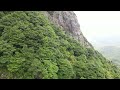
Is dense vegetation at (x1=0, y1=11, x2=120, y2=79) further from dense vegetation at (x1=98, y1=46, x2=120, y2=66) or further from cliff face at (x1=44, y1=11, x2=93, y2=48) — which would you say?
dense vegetation at (x1=98, y1=46, x2=120, y2=66)

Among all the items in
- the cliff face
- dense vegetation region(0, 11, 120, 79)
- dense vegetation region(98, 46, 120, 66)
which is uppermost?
dense vegetation region(98, 46, 120, 66)

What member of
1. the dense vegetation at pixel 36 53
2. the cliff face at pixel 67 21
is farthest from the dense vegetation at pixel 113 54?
the dense vegetation at pixel 36 53

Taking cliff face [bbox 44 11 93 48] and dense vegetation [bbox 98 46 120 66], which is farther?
dense vegetation [bbox 98 46 120 66]

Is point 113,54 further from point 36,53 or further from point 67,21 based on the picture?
point 36,53

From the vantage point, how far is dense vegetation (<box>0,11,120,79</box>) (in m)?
25.5

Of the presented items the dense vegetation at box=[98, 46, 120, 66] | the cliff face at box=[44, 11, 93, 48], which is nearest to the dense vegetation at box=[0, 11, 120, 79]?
the cliff face at box=[44, 11, 93, 48]

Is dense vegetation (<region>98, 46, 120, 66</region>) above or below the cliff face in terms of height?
above

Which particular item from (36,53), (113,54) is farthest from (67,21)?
(113,54)

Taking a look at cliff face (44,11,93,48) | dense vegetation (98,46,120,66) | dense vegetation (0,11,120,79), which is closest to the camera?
dense vegetation (0,11,120,79)

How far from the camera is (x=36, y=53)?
29422mm

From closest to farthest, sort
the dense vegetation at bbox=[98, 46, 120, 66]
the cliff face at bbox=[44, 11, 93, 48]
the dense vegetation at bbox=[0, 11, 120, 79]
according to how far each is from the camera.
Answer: the dense vegetation at bbox=[0, 11, 120, 79], the cliff face at bbox=[44, 11, 93, 48], the dense vegetation at bbox=[98, 46, 120, 66]
